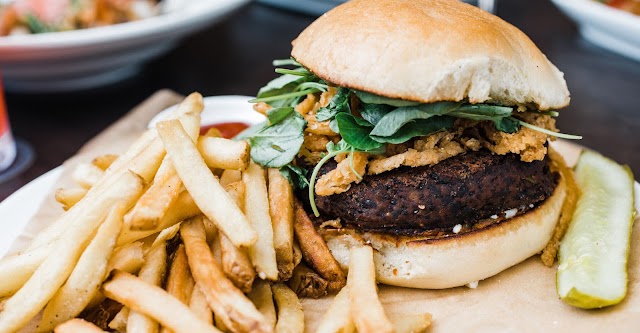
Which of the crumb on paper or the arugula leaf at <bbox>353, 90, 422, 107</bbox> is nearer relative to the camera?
the arugula leaf at <bbox>353, 90, 422, 107</bbox>

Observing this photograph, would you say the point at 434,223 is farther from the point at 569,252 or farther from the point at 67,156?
the point at 67,156

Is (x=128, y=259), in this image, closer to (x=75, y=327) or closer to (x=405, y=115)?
(x=75, y=327)

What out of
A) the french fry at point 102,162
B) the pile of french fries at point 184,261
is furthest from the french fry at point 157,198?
the french fry at point 102,162

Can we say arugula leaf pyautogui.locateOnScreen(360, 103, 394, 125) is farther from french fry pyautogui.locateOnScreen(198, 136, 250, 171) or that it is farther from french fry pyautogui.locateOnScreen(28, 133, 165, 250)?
french fry pyautogui.locateOnScreen(28, 133, 165, 250)

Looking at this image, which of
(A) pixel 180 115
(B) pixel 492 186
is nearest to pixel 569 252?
(B) pixel 492 186

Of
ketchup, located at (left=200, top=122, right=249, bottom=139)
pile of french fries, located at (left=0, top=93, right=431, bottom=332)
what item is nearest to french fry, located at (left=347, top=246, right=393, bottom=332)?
pile of french fries, located at (left=0, top=93, right=431, bottom=332)

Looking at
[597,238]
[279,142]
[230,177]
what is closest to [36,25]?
[230,177]

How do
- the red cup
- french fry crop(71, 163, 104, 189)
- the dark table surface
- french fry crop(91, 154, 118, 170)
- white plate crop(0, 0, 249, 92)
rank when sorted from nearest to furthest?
french fry crop(71, 163, 104, 189), french fry crop(91, 154, 118, 170), the red cup, white plate crop(0, 0, 249, 92), the dark table surface
